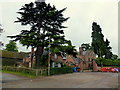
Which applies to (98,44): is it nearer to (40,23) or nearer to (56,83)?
(40,23)

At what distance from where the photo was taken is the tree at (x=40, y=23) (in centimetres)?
2786

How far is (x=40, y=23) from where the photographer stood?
30594 millimetres

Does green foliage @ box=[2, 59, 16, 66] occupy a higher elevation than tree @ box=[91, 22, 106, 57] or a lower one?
lower

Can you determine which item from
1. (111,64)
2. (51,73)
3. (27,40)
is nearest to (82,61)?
(111,64)

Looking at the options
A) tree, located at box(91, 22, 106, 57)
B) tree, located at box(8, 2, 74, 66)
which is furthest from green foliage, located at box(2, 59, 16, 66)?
tree, located at box(91, 22, 106, 57)

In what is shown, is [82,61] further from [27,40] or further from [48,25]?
[27,40]

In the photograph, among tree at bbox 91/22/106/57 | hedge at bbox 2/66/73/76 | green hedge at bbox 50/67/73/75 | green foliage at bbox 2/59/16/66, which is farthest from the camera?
tree at bbox 91/22/106/57

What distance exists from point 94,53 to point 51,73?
4302 cm

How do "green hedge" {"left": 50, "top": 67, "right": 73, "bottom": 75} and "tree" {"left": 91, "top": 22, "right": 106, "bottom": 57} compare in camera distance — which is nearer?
"green hedge" {"left": 50, "top": 67, "right": 73, "bottom": 75}

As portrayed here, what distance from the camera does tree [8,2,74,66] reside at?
27.9m

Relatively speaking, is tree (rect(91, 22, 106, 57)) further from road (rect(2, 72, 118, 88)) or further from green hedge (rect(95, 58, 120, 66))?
road (rect(2, 72, 118, 88))

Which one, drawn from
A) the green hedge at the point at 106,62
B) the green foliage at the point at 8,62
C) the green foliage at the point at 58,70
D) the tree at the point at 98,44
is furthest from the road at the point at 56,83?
the tree at the point at 98,44

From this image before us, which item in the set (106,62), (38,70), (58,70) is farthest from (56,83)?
(106,62)

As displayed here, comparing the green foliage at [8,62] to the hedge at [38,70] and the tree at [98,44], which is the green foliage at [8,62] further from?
the tree at [98,44]
